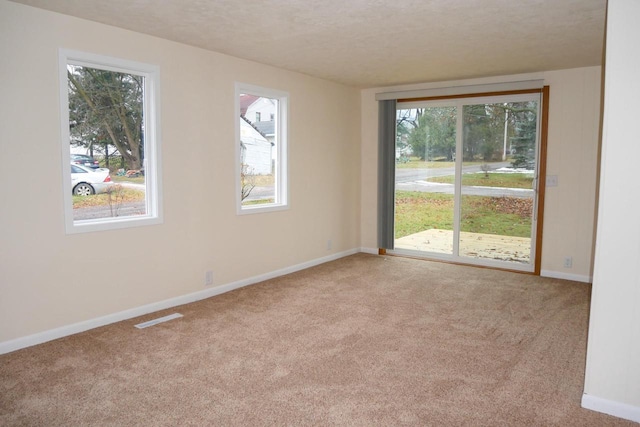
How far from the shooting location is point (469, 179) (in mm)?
5977

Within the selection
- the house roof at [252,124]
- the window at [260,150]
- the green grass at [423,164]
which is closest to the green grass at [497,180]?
the green grass at [423,164]

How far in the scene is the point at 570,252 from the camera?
17.6 feet

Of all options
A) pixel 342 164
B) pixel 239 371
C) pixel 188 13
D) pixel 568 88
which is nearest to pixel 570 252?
pixel 568 88

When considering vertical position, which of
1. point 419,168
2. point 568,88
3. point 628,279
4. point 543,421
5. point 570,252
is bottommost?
point 543,421

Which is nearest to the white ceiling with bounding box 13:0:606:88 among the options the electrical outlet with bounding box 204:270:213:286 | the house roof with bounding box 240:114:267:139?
the house roof with bounding box 240:114:267:139

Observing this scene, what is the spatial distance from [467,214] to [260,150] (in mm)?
2793

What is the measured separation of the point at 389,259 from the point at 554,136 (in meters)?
2.53

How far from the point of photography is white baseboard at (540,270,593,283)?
5266 mm

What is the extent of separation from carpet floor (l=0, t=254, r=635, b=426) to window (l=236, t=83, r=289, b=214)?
1.11 metres

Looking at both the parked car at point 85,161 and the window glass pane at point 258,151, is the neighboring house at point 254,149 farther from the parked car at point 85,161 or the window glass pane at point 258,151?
the parked car at point 85,161

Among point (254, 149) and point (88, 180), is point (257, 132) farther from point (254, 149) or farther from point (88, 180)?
point (88, 180)

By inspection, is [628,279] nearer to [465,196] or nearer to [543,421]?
[543,421]

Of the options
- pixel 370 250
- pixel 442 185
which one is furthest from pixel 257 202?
pixel 442 185

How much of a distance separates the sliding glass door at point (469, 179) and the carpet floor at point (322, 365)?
1259 millimetres
